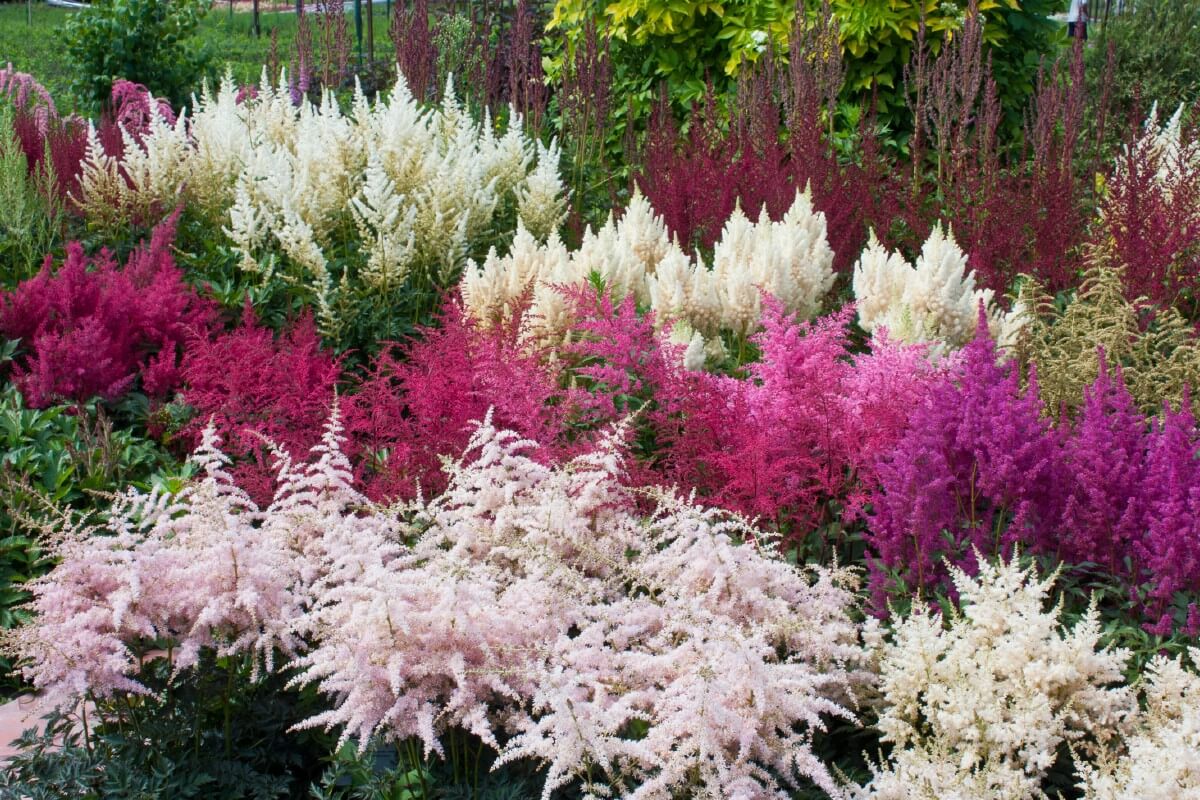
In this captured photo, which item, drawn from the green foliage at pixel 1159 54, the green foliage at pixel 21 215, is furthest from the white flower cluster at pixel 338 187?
the green foliage at pixel 1159 54

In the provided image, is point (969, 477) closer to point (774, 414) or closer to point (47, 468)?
Result: point (774, 414)

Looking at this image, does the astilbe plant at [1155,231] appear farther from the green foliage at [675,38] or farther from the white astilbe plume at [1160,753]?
the green foliage at [675,38]

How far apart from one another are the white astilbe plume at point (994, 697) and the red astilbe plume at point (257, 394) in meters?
2.15

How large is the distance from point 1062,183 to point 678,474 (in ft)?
10.3

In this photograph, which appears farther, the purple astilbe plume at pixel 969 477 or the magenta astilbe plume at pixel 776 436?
the magenta astilbe plume at pixel 776 436

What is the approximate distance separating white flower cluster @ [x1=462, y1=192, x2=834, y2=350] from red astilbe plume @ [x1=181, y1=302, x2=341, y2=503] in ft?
2.66

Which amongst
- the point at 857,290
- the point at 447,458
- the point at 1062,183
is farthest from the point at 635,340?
the point at 1062,183

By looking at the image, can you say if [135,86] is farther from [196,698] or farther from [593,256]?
[196,698]

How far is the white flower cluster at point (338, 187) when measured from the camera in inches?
221

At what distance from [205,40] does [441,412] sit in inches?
489

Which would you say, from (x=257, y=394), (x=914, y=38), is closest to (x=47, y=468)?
(x=257, y=394)

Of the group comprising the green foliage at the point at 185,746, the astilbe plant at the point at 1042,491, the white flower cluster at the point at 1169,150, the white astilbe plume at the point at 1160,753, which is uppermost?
the white flower cluster at the point at 1169,150

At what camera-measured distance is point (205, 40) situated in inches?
595

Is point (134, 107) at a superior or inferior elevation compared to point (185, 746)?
superior
